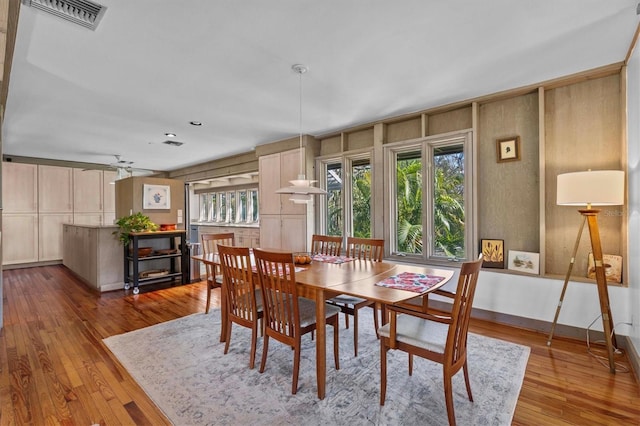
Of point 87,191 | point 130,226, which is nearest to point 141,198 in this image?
point 130,226

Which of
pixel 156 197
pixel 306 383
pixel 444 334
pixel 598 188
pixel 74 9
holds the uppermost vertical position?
pixel 74 9

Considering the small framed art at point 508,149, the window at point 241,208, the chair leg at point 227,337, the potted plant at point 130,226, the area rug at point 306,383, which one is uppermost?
the small framed art at point 508,149

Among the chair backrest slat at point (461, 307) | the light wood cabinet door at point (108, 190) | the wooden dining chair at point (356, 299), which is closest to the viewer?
the chair backrest slat at point (461, 307)

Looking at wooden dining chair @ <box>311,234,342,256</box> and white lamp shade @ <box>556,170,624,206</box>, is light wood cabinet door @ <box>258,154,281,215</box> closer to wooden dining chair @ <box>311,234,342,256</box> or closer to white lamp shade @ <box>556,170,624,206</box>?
wooden dining chair @ <box>311,234,342,256</box>

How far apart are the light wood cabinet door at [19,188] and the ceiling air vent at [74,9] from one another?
645cm

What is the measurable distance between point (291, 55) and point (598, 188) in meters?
2.61

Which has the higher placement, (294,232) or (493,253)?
(294,232)

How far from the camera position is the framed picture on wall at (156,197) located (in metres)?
5.34

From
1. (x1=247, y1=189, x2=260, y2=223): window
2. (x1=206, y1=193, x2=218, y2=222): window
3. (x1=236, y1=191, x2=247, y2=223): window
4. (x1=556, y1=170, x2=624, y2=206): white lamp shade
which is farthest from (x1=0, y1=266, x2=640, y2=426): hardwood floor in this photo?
(x1=206, y1=193, x2=218, y2=222): window

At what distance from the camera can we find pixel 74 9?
73.2 inches

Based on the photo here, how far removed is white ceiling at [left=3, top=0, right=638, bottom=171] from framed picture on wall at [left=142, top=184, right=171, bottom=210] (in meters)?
1.44

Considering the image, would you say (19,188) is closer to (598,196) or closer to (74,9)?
(74,9)

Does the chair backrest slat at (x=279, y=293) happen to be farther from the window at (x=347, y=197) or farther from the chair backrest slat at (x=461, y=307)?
the window at (x=347, y=197)

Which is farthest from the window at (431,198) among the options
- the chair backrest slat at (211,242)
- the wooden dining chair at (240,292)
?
the wooden dining chair at (240,292)
